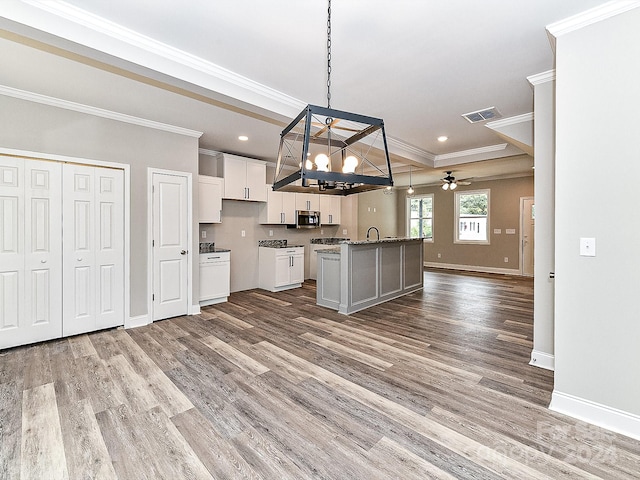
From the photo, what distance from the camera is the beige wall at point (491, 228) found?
8.17 meters

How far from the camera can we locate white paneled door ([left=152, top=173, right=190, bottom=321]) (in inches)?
163

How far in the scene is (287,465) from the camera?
1668 millimetres

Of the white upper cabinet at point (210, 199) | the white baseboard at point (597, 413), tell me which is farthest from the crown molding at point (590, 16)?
the white upper cabinet at point (210, 199)

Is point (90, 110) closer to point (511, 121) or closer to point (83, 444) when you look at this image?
point (83, 444)

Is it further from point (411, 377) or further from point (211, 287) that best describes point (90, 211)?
point (411, 377)

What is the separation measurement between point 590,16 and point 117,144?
15.3 ft

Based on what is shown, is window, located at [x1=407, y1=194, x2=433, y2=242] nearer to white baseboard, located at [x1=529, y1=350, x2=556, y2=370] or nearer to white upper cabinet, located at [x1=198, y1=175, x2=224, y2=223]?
white upper cabinet, located at [x1=198, y1=175, x2=224, y2=223]

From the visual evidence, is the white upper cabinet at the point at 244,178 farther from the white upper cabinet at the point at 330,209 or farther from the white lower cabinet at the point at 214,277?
the white upper cabinet at the point at 330,209

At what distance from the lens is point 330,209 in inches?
298

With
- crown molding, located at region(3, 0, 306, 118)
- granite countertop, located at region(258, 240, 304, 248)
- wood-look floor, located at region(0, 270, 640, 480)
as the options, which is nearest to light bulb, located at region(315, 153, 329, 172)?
crown molding, located at region(3, 0, 306, 118)

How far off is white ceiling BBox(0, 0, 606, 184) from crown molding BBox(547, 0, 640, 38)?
45 millimetres

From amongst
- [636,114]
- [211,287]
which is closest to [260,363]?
[211,287]

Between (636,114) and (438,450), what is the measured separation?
236 cm

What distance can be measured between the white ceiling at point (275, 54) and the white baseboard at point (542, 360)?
2627 mm
